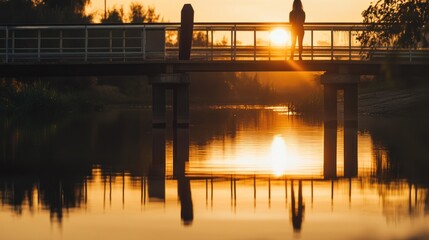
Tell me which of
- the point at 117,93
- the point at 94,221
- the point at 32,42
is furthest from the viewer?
the point at 117,93

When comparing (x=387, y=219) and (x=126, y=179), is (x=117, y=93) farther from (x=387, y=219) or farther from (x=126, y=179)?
(x=387, y=219)

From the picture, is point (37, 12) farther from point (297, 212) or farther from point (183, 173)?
point (297, 212)

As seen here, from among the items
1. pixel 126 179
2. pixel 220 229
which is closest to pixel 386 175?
pixel 126 179

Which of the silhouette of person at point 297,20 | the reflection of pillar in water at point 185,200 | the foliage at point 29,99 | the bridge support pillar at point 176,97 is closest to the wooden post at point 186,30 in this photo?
the bridge support pillar at point 176,97

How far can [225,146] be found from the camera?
33344 millimetres

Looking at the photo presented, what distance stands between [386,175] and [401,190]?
11.4ft

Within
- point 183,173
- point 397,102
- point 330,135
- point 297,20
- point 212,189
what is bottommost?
point 212,189

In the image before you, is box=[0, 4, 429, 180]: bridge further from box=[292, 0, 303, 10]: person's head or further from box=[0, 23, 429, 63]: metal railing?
box=[292, 0, 303, 10]: person's head

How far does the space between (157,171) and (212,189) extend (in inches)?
181

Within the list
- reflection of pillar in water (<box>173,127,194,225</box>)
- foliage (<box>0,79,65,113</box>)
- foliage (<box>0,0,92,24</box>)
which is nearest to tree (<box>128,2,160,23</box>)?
foliage (<box>0,0,92,24</box>)

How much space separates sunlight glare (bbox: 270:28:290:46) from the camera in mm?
54469

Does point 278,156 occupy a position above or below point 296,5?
below

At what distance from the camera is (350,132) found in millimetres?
43531

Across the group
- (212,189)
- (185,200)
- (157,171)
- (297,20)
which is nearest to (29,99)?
(297,20)
